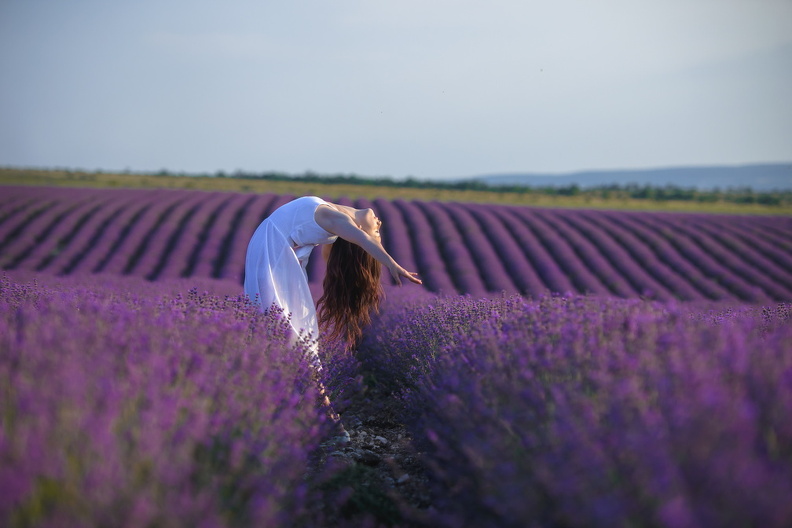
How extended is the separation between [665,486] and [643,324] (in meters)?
1.11

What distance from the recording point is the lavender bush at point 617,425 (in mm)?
1435

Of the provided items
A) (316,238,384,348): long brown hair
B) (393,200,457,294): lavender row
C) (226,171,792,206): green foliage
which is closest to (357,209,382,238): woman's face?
(316,238,384,348): long brown hair

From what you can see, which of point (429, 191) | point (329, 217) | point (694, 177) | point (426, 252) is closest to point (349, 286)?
point (329, 217)

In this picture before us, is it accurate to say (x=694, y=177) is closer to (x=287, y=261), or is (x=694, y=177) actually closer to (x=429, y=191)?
(x=429, y=191)

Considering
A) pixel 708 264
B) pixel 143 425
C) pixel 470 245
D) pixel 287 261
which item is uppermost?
pixel 287 261

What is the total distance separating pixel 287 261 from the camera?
160 inches

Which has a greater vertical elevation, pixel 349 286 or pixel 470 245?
pixel 349 286

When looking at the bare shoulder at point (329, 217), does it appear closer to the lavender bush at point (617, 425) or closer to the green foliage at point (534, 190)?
the lavender bush at point (617, 425)

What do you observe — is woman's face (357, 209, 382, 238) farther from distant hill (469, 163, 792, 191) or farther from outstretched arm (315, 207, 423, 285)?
distant hill (469, 163, 792, 191)

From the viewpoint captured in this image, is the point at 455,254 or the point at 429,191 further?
the point at 429,191

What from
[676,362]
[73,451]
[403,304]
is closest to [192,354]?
[73,451]

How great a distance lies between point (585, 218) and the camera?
15758 mm

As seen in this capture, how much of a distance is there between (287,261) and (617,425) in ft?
8.83

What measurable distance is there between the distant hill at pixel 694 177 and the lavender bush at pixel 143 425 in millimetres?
102815
